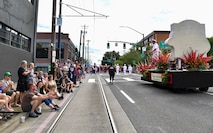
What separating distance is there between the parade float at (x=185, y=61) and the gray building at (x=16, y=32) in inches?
360

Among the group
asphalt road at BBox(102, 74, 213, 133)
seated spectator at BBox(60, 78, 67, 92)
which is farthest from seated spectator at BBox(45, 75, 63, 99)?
seated spectator at BBox(60, 78, 67, 92)

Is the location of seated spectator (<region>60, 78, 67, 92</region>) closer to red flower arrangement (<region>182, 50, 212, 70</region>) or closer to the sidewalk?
the sidewalk

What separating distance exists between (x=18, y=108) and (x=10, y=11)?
9.18 metres

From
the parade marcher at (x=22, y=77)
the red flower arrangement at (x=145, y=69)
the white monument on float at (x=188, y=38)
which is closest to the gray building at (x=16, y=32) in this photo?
the parade marcher at (x=22, y=77)

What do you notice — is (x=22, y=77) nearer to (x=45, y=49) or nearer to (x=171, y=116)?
(x=171, y=116)

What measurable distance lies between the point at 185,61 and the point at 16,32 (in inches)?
460

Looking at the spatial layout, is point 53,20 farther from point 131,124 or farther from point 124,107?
point 131,124

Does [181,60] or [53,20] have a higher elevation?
[53,20]

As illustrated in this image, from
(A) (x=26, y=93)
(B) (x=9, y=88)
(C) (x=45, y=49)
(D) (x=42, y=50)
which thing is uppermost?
(C) (x=45, y=49)

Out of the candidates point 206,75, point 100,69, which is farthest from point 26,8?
point 100,69

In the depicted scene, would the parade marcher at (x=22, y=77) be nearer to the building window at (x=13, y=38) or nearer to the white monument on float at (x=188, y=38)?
the building window at (x=13, y=38)

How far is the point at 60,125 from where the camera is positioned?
582cm

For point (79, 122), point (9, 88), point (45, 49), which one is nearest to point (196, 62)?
point (79, 122)

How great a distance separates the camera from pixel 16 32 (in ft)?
53.4
